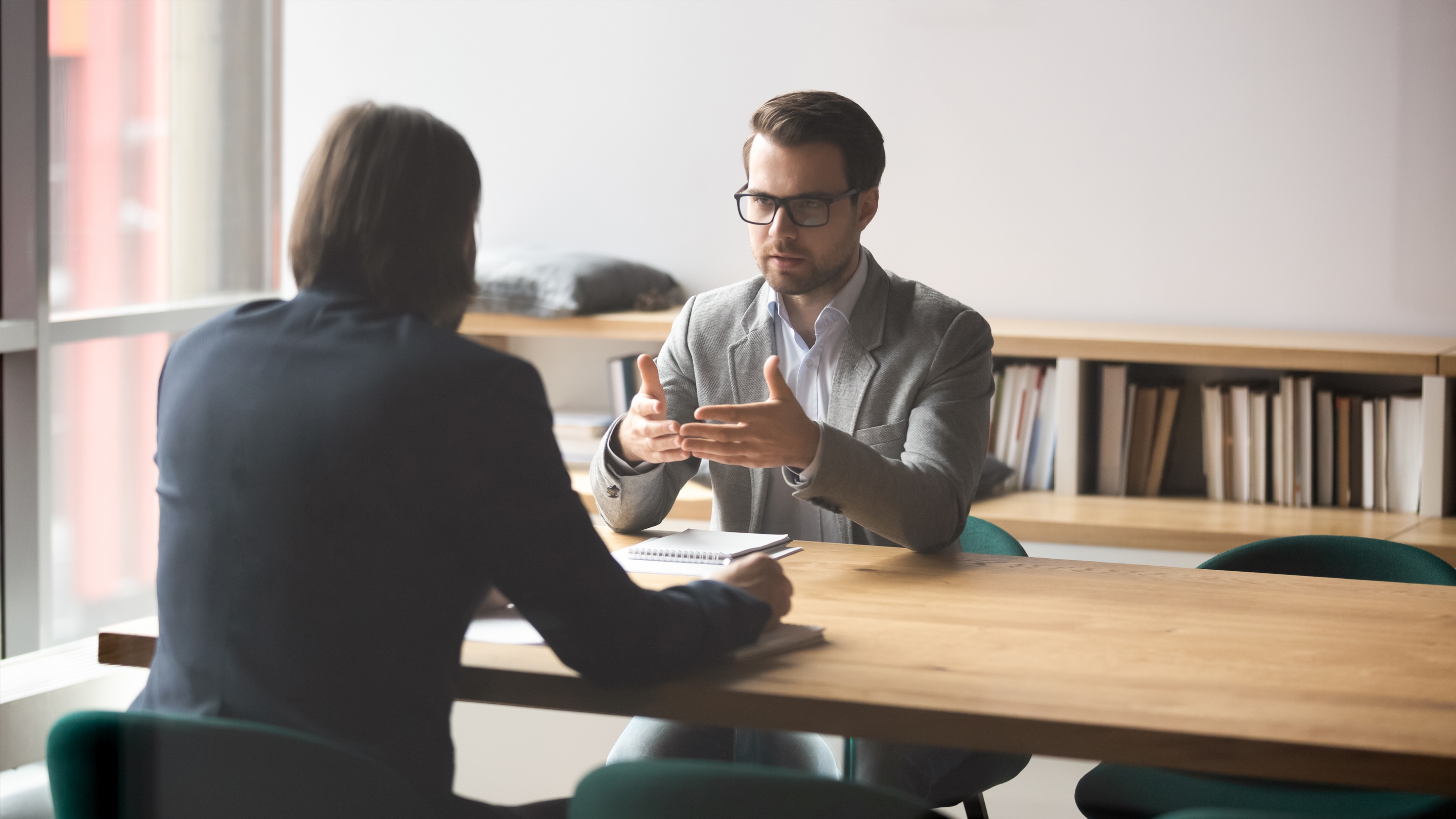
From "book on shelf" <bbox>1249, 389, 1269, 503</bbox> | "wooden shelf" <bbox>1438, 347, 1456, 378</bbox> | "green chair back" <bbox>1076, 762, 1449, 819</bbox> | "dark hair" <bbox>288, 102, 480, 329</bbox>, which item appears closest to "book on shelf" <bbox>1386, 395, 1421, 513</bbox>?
"wooden shelf" <bbox>1438, 347, 1456, 378</bbox>

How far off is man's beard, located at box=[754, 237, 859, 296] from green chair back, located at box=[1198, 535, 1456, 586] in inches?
24.0

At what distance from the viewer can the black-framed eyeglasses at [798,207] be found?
1.76m

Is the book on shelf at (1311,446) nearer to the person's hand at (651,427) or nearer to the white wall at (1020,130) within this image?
the white wall at (1020,130)

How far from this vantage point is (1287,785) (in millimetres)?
1285

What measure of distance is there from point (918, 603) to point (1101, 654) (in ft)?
0.74

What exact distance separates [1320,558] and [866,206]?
2.49 ft

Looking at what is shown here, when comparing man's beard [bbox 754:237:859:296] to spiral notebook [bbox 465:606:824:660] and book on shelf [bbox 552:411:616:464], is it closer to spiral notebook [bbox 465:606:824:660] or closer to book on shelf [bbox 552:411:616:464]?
spiral notebook [bbox 465:606:824:660]

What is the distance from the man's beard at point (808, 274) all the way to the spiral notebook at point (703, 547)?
35cm

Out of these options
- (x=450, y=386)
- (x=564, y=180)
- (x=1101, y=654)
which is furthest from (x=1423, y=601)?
(x=564, y=180)

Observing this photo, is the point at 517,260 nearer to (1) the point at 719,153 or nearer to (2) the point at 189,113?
(1) the point at 719,153

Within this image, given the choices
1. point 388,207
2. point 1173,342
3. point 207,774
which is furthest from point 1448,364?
point 207,774

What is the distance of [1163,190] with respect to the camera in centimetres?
301

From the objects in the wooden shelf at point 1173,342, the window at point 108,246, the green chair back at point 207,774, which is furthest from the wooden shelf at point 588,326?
the green chair back at point 207,774

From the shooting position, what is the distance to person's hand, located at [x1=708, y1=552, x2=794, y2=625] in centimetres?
120
